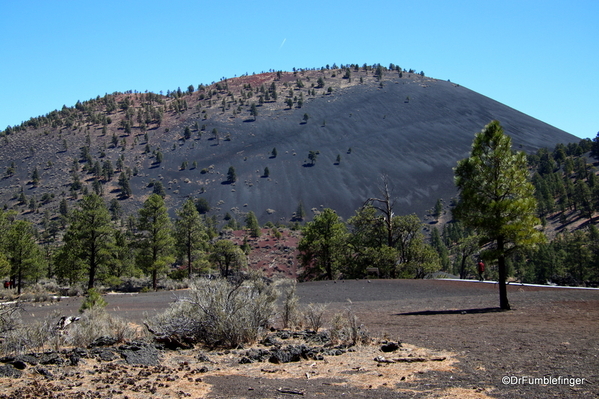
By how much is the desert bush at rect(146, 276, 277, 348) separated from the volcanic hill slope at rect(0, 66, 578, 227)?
77.7 meters

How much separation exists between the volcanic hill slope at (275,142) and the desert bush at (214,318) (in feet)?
255

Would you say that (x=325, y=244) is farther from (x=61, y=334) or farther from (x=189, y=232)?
(x=61, y=334)

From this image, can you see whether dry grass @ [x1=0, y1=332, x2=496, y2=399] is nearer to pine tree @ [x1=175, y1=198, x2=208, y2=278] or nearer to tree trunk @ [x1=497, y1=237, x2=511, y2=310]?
tree trunk @ [x1=497, y1=237, x2=511, y2=310]

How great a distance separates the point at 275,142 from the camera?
392ft

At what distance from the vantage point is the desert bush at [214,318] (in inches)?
335

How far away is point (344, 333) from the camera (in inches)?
341

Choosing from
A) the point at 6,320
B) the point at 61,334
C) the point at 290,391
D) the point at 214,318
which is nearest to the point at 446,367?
the point at 290,391

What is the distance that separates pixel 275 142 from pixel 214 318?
11236 centimetres

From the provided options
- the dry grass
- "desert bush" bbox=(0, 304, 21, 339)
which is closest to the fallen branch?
the dry grass

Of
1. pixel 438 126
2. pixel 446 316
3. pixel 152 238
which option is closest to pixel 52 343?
pixel 446 316

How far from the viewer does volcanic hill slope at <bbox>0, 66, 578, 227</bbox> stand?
313 feet
